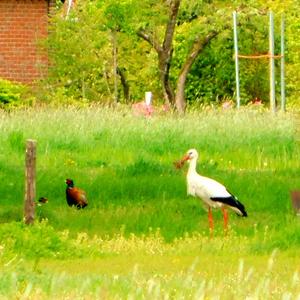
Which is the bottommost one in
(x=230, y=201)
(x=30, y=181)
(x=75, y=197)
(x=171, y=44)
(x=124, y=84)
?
(x=124, y=84)

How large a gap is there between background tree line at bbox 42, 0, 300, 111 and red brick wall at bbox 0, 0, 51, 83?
0.37 metres

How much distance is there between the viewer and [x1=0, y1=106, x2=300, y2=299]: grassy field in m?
8.64

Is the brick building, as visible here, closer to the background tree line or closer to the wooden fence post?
the background tree line

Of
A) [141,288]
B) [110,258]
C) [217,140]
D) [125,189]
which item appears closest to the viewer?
[141,288]

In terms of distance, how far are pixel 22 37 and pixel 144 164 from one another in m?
15.7

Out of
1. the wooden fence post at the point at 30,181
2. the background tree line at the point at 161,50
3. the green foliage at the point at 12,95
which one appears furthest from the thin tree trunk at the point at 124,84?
the wooden fence post at the point at 30,181

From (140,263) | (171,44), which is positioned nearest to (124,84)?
(171,44)

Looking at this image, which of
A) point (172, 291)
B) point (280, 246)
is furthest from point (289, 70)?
point (172, 291)

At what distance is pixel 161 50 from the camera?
35844 mm

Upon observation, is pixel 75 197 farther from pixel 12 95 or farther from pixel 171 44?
pixel 171 44

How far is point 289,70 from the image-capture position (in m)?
46.1

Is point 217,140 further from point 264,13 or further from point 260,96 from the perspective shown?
point 260,96

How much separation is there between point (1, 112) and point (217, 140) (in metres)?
6.31

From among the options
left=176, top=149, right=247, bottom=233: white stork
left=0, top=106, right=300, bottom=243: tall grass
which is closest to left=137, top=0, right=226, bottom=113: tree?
left=0, top=106, right=300, bottom=243: tall grass
